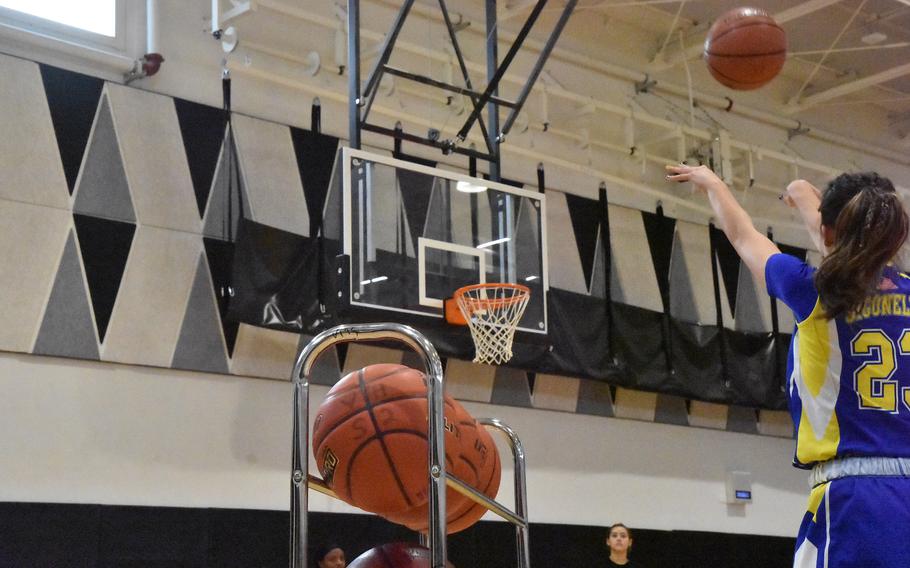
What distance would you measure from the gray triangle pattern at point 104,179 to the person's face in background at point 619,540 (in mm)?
4475

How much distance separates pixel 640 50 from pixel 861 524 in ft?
30.4

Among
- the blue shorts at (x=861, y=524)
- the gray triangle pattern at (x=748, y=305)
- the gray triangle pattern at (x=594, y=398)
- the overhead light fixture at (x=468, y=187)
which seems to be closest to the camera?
the blue shorts at (x=861, y=524)

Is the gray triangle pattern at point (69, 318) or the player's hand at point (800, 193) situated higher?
the gray triangle pattern at point (69, 318)

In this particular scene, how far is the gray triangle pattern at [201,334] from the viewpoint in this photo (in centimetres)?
750

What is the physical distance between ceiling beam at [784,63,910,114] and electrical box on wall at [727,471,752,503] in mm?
4047

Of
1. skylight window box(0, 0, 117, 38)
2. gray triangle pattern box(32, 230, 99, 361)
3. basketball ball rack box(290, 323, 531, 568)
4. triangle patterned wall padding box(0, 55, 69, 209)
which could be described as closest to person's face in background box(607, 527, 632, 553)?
gray triangle pattern box(32, 230, 99, 361)

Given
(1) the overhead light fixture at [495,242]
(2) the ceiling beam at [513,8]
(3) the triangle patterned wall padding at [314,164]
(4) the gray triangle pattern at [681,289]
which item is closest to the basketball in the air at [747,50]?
(1) the overhead light fixture at [495,242]

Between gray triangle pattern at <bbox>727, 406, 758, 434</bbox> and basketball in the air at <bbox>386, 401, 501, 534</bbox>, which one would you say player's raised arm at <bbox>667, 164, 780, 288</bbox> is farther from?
gray triangle pattern at <bbox>727, 406, 758, 434</bbox>

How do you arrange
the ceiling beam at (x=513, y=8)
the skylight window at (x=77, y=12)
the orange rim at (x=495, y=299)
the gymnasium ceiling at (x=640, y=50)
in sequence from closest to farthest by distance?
the orange rim at (x=495, y=299), the skylight window at (x=77, y=12), the gymnasium ceiling at (x=640, y=50), the ceiling beam at (x=513, y=8)

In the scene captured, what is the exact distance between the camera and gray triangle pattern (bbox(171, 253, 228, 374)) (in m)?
7.50

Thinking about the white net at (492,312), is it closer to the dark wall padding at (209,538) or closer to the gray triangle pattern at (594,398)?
the dark wall padding at (209,538)

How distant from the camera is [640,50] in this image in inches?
431

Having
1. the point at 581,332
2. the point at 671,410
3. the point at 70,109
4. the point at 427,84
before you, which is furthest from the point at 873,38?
Answer: the point at 70,109

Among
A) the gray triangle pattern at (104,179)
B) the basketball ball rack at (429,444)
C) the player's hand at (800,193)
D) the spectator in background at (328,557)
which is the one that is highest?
the gray triangle pattern at (104,179)
